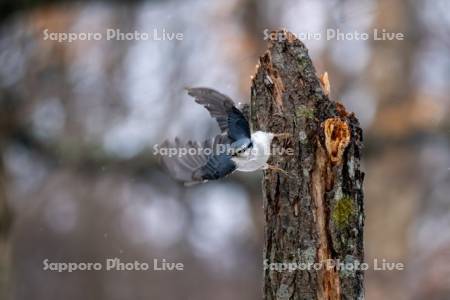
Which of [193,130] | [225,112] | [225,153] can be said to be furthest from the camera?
[193,130]

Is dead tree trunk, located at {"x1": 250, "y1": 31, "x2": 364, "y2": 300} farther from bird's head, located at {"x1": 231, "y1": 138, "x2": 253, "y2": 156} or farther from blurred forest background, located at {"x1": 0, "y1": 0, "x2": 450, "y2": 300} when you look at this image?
blurred forest background, located at {"x1": 0, "y1": 0, "x2": 450, "y2": 300}

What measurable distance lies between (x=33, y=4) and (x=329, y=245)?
4.96m

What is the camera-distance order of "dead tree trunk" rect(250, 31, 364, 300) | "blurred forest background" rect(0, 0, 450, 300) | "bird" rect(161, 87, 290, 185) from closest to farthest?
1. "dead tree trunk" rect(250, 31, 364, 300)
2. "bird" rect(161, 87, 290, 185)
3. "blurred forest background" rect(0, 0, 450, 300)

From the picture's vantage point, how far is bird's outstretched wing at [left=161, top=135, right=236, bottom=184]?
13.3 ft

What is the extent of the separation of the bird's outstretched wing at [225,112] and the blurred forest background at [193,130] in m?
6.23

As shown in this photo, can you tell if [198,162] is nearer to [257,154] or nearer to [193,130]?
[257,154]

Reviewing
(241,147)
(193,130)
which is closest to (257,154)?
(241,147)

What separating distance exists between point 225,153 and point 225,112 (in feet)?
0.72

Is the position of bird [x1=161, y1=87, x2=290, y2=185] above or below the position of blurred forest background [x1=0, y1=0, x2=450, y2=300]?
below

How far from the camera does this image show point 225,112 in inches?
166

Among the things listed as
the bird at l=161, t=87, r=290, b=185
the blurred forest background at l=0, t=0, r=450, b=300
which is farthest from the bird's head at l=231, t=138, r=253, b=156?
the blurred forest background at l=0, t=0, r=450, b=300

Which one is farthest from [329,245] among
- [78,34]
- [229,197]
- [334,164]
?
[229,197]

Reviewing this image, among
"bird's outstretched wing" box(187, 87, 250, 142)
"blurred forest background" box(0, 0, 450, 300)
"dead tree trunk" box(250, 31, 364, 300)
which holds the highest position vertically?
"blurred forest background" box(0, 0, 450, 300)

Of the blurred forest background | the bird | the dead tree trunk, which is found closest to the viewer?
the dead tree trunk
